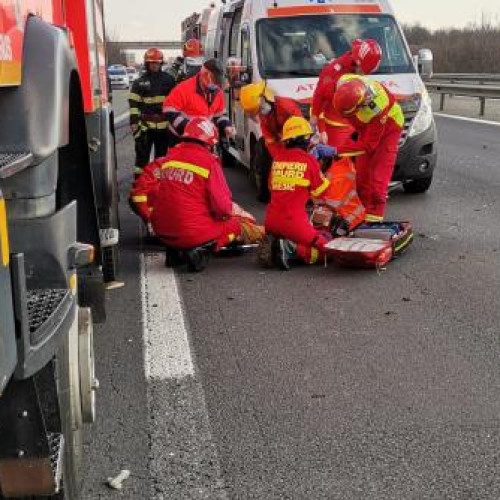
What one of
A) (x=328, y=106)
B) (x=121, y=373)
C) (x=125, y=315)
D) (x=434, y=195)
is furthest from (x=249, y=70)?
(x=121, y=373)

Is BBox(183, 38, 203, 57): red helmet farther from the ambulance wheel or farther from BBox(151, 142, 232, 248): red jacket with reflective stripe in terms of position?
BBox(151, 142, 232, 248): red jacket with reflective stripe

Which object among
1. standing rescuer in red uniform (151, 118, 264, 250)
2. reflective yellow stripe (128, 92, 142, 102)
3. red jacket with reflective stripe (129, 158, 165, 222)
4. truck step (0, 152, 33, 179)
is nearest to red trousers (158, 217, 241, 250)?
standing rescuer in red uniform (151, 118, 264, 250)

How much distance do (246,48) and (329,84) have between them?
1.86 m

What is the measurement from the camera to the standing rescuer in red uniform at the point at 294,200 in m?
6.51

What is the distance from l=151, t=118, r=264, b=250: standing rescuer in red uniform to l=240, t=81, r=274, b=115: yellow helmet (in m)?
2.72

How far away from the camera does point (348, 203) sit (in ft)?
Result: 24.7

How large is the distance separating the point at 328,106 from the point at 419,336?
4.28 meters

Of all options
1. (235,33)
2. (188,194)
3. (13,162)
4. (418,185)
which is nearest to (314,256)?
(188,194)

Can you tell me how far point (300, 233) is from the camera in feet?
21.3

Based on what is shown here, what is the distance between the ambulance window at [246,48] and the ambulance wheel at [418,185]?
241cm

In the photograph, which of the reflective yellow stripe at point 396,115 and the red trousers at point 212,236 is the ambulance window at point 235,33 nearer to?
the reflective yellow stripe at point 396,115

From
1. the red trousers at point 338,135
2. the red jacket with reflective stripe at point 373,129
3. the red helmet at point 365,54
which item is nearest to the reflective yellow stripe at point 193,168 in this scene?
the red jacket with reflective stripe at point 373,129

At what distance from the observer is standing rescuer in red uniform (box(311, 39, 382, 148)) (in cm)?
845

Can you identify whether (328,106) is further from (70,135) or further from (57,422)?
(57,422)
